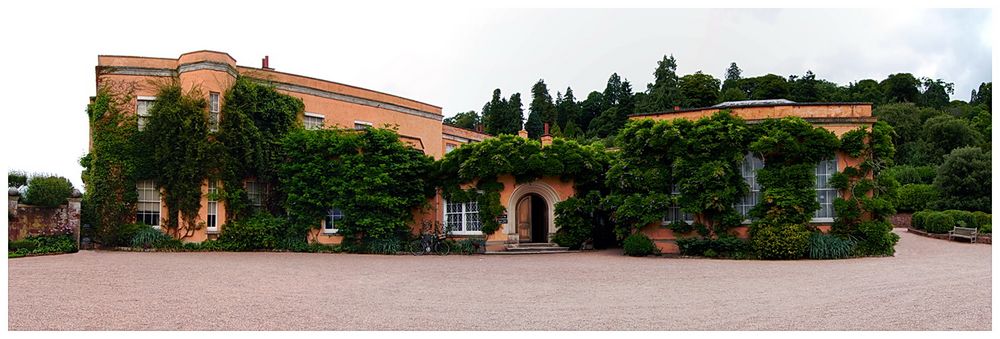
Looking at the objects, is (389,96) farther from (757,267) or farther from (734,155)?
(757,267)

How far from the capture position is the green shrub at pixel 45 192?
753 inches

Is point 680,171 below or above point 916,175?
below

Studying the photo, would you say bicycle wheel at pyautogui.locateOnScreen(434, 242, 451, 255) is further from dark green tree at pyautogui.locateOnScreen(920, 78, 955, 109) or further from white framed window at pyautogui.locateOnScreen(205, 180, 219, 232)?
dark green tree at pyautogui.locateOnScreen(920, 78, 955, 109)

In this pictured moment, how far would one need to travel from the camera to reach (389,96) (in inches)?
1096

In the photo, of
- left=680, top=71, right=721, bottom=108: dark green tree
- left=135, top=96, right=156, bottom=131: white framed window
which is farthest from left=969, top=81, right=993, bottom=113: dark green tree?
left=135, top=96, right=156, bottom=131: white framed window

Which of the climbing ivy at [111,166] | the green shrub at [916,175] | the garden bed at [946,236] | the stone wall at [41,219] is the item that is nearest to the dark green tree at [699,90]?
the green shrub at [916,175]

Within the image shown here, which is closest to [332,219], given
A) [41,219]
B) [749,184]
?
[41,219]

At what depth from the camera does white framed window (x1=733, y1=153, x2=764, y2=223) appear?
1867cm

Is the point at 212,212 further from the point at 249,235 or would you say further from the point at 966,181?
the point at 966,181

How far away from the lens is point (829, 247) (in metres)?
17.1

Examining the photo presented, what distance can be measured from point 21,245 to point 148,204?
3671 millimetres

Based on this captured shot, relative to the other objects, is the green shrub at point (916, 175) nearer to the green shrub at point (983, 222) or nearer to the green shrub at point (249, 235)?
the green shrub at point (983, 222)

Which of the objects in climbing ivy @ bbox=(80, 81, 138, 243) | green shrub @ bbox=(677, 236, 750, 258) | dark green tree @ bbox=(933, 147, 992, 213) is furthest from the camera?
dark green tree @ bbox=(933, 147, 992, 213)

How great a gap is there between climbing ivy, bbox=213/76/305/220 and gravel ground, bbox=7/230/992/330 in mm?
4520
